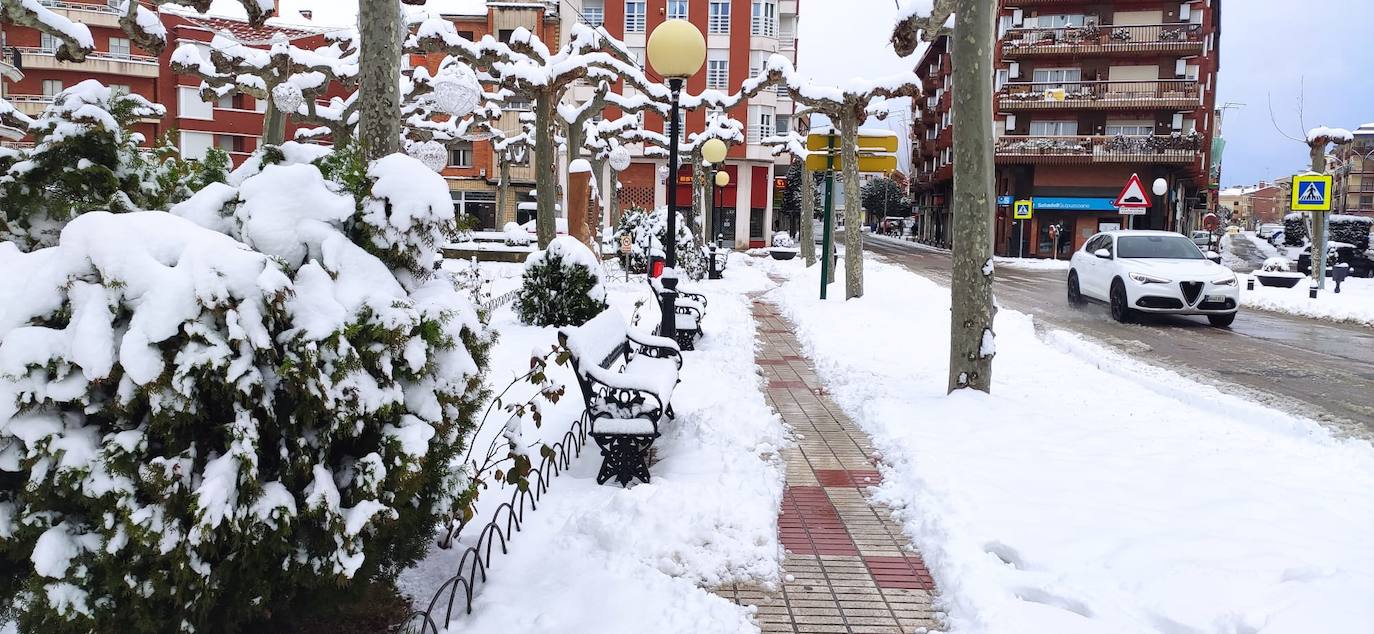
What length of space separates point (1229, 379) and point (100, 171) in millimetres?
10304

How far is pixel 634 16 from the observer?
48.2 meters

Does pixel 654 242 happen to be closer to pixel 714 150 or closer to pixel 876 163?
pixel 714 150

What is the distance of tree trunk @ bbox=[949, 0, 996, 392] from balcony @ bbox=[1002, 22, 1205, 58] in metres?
39.2

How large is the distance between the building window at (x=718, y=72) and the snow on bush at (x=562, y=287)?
38.4m

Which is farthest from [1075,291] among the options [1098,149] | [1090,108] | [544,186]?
[1090,108]

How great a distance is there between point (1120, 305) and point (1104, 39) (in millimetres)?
32418

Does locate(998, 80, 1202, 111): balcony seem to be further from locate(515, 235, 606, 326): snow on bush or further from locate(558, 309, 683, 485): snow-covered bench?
locate(558, 309, 683, 485): snow-covered bench

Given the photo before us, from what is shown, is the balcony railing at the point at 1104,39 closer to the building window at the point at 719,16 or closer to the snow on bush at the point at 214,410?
the building window at the point at 719,16

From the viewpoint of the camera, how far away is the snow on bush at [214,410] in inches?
99.0

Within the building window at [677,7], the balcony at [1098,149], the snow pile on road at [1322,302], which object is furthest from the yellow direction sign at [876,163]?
the building window at [677,7]

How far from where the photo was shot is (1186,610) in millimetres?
3719

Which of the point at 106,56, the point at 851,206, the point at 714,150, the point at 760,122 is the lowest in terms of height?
the point at 851,206

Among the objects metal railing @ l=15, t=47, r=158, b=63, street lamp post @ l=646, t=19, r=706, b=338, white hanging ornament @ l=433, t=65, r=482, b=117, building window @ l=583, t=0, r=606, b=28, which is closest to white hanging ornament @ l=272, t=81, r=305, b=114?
white hanging ornament @ l=433, t=65, r=482, b=117

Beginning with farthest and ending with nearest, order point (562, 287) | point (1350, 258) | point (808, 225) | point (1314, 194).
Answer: point (808, 225) < point (1350, 258) < point (1314, 194) < point (562, 287)
